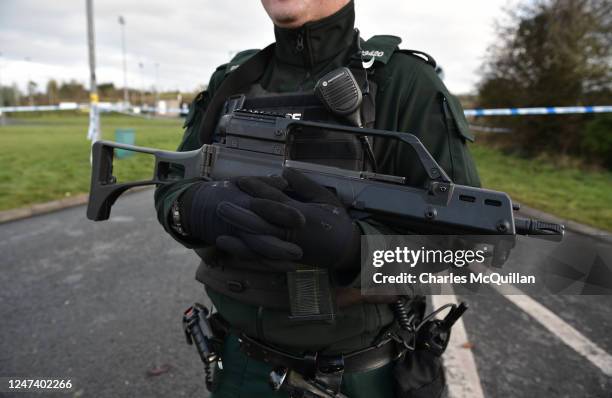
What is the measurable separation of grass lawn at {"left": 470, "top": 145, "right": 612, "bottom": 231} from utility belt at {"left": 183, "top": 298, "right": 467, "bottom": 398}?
15.3 ft

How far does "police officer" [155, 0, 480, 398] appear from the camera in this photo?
95cm

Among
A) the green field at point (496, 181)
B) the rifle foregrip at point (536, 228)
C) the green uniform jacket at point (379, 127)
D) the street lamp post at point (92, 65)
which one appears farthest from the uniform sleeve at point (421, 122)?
the street lamp post at point (92, 65)

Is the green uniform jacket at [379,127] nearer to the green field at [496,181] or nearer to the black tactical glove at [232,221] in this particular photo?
the black tactical glove at [232,221]

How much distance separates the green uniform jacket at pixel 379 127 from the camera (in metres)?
1.12

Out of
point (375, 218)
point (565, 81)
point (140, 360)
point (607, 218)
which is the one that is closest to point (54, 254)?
point (140, 360)

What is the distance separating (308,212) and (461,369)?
1.91 m

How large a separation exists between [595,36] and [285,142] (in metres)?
12.1

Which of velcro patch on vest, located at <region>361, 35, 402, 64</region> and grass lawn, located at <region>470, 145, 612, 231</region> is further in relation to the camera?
grass lawn, located at <region>470, 145, 612, 231</region>

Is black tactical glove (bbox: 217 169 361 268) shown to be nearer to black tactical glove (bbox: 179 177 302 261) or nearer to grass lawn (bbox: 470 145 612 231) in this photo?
black tactical glove (bbox: 179 177 302 261)

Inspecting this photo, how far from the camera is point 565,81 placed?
10.6 metres

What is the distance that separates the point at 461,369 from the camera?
2377 millimetres

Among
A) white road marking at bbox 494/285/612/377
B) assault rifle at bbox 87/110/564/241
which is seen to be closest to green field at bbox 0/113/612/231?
white road marking at bbox 494/285/612/377

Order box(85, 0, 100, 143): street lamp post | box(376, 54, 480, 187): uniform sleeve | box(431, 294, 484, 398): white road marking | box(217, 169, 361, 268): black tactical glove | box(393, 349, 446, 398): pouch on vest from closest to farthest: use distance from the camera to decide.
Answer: box(217, 169, 361, 268): black tactical glove
box(376, 54, 480, 187): uniform sleeve
box(393, 349, 446, 398): pouch on vest
box(431, 294, 484, 398): white road marking
box(85, 0, 100, 143): street lamp post

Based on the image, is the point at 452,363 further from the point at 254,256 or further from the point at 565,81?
the point at 565,81
